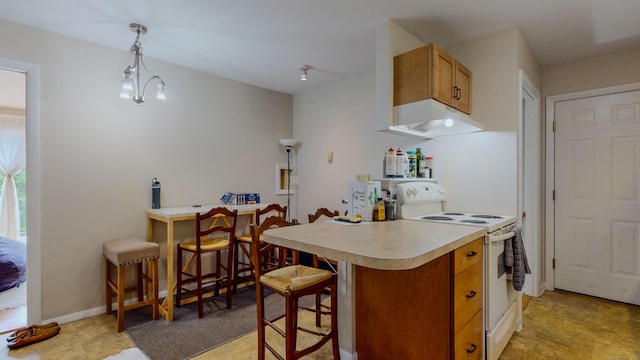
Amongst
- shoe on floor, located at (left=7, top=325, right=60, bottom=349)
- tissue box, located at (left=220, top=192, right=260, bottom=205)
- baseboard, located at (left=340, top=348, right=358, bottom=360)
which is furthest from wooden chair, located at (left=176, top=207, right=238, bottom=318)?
baseboard, located at (left=340, top=348, right=358, bottom=360)

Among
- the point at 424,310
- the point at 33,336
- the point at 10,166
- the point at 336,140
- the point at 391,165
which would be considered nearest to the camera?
the point at 424,310

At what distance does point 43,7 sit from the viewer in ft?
7.07

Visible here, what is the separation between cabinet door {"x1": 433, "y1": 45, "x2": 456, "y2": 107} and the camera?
7.08 ft

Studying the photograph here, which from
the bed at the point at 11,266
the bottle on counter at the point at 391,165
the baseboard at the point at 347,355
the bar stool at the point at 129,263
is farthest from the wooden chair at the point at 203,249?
the bed at the point at 11,266

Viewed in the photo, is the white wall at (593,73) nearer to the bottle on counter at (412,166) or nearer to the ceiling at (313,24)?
the ceiling at (313,24)

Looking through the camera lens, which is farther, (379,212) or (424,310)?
(379,212)

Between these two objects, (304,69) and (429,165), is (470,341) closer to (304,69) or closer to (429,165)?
(429,165)

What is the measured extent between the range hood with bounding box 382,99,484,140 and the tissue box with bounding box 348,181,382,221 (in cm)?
50

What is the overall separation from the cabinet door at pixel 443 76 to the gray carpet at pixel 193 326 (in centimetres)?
220

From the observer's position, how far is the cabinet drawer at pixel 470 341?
1584 mm

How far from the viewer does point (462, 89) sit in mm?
2496

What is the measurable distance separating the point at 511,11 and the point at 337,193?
2.45 meters

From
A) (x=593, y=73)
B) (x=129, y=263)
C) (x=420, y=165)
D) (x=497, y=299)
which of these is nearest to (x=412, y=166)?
(x=420, y=165)

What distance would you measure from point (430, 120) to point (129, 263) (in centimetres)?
258
